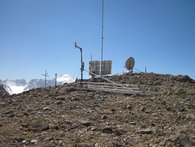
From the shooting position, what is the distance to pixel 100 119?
15.7 metres

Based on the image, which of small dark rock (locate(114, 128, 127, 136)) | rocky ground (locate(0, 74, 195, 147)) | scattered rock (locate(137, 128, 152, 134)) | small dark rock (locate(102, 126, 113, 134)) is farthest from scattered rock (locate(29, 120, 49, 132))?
scattered rock (locate(137, 128, 152, 134))

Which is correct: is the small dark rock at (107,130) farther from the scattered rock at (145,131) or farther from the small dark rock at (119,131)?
the scattered rock at (145,131)

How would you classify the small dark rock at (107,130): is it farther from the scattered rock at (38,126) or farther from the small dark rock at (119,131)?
the scattered rock at (38,126)

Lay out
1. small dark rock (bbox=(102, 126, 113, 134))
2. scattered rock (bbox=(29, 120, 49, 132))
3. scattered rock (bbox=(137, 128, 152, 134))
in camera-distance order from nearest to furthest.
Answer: scattered rock (bbox=(137, 128, 152, 134)) → small dark rock (bbox=(102, 126, 113, 134)) → scattered rock (bbox=(29, 120, 49, 132))

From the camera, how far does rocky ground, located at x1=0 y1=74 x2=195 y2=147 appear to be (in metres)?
12.2

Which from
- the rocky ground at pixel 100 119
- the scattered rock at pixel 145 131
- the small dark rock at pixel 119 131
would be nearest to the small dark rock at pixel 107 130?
the rocky ground at pixel 100 119

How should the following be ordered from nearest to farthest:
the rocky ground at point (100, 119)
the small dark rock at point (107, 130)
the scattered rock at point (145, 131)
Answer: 1. the rocky ground at point (100, 119)
2. the scattered rock at point (145, 131)
3. the small dark rock at point (107, 130)

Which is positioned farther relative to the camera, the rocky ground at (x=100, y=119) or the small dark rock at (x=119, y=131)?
the small dark rock at (x=119, y=131)

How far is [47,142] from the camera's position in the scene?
1204cm

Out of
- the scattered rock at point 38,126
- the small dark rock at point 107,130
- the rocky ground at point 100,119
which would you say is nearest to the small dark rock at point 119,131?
the rocky ground at point 100,119

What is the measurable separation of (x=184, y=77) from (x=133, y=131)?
17.9 m

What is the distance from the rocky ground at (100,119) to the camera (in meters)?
12.2

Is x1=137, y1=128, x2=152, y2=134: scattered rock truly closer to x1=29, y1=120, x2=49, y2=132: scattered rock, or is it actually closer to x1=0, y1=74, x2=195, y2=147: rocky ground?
x1=0, y1=74, x2=195, y2=147: rocky ground

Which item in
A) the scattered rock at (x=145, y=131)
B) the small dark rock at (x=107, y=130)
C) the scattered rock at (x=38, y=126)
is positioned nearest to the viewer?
the scattered rock at (x=145, y=131)
